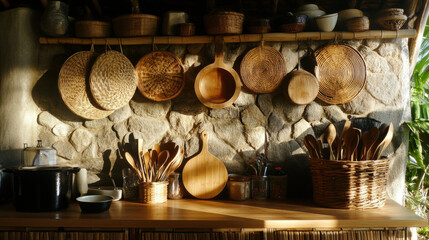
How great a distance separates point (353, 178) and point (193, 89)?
110 cm

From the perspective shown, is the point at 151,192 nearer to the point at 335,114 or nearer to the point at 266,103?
the point at 266,103

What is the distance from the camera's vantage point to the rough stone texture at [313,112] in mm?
2164

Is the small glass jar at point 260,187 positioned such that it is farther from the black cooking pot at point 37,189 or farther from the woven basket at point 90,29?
the woven basket at point 90,29

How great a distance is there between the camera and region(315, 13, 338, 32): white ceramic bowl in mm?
2014

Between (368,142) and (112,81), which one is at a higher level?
(112,81)

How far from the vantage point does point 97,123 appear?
87.7 inches

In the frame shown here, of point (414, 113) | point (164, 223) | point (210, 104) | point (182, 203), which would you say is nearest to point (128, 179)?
point (182, 203)

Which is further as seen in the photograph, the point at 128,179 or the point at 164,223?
the point at 128,179

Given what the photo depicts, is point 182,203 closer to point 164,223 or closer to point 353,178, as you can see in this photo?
point 164,223

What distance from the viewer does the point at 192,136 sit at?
2209 mm

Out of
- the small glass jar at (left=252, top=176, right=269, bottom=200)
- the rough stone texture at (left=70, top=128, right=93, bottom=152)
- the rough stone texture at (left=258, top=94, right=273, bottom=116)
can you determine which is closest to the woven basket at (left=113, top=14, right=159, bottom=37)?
the rough stone texture at (left=70, top=128, right=93, bottom=152)

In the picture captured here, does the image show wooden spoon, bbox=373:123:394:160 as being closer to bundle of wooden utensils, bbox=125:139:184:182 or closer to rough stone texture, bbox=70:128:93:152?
bundle of wooden utensils, bbox=125:139:184:182

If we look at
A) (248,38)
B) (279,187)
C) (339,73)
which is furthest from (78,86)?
(339,73)

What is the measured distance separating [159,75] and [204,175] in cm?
70
